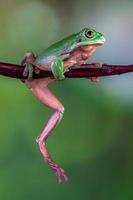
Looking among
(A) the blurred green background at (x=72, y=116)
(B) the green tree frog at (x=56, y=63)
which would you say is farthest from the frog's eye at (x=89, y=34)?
Result: (A) the blurred green background at (x=72, y=116)

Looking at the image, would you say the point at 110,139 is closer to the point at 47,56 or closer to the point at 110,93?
the point at 110,93

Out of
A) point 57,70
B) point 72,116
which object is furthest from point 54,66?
point 72,116

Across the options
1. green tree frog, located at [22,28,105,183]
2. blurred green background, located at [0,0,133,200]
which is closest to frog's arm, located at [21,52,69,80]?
green tree frog, located at [22,28,105,183]

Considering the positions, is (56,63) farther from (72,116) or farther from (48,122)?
(72,116)

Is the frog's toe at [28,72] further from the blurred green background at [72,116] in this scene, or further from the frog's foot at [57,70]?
the blurred green background at [72,116]

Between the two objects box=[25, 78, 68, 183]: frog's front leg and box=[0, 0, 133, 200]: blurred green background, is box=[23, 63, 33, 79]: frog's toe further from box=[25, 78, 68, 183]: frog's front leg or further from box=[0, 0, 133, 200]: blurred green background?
box=[0, 0, 133, 200]: blurred green background
